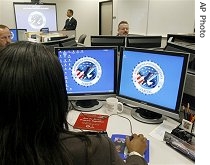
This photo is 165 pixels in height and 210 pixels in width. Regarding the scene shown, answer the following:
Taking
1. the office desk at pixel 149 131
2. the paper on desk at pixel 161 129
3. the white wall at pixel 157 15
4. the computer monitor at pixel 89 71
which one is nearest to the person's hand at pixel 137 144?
the office desk at pixel 149 131

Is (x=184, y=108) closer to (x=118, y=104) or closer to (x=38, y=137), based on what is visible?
(x=118, y=104)

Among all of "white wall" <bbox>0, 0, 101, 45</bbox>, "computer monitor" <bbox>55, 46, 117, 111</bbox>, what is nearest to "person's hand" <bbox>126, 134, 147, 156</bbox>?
"computer monitor" <bbox>55, 46, 117, 111</bbox>

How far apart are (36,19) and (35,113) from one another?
293 inches

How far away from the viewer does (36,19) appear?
24.5 ft

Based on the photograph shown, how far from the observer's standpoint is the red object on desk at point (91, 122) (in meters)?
1.27

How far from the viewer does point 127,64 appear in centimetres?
135

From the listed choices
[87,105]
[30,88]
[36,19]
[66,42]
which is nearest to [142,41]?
[66,42]

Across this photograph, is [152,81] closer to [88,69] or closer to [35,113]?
[88,69]

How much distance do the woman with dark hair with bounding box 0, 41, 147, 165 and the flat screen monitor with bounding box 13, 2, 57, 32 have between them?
7.30m

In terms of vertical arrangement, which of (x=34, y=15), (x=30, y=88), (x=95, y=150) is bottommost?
(x=95, y=150)

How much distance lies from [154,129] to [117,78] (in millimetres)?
384

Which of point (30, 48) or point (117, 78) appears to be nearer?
point (30, 48)

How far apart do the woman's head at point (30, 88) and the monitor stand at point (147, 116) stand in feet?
2.59
